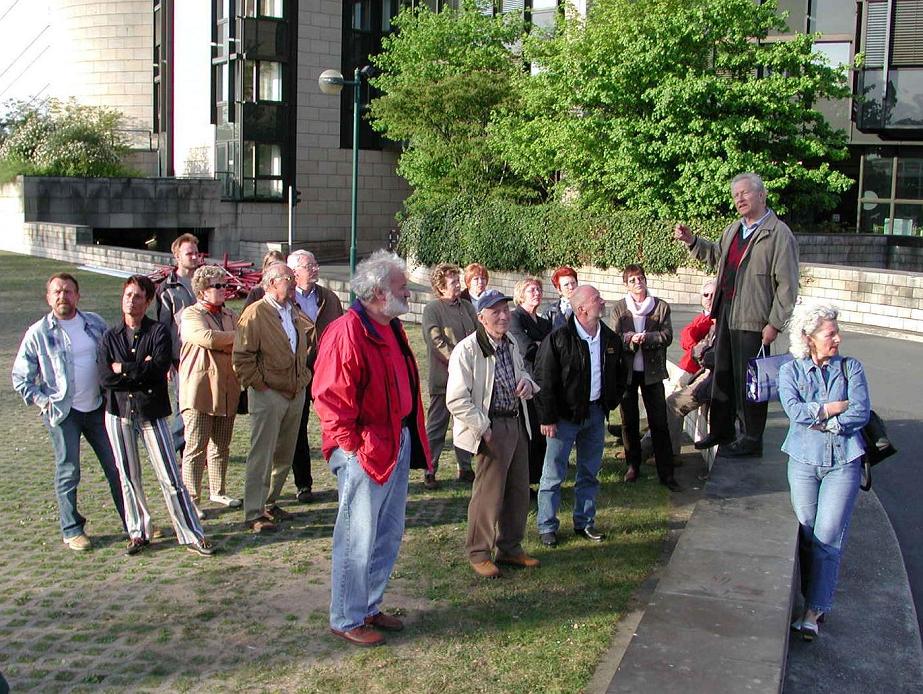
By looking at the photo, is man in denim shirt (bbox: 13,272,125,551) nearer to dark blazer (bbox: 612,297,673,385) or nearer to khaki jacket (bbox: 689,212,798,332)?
dark blazer (bbox: 612,297,673,385)

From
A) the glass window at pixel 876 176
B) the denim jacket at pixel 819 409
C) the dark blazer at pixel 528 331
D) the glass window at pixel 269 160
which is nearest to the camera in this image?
the denim jacket at pixel 819 409

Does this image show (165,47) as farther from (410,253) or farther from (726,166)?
(726,166)

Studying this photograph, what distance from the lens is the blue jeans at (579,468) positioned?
6.95 m

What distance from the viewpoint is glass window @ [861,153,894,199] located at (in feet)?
98.4

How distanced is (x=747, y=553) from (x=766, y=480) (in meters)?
1.61

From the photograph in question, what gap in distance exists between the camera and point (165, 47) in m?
47.8

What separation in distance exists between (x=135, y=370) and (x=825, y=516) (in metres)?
4.18

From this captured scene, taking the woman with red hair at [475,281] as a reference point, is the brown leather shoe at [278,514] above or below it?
below

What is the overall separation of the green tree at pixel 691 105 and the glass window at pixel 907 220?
5200 millimetres

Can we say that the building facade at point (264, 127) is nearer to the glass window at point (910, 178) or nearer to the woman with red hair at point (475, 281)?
the glass window at point (910, 178)

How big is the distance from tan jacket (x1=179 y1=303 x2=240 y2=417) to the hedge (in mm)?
17592

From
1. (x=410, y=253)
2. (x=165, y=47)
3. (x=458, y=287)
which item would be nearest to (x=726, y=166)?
(x=410, y=253)

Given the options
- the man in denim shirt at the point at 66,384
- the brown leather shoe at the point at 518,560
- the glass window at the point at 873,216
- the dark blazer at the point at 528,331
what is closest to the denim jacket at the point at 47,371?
the man in denim shirt at the point at 66,384

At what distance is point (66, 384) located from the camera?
6.63 meters
